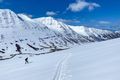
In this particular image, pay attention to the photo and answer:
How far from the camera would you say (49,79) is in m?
18.1

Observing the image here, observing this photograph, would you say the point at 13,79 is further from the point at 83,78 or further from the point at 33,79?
the point at 83,78

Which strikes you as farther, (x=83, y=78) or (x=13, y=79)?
(x=13, y=79)

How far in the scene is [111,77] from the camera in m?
13.5

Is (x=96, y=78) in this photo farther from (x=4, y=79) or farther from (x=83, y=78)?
(x=4, y=79)

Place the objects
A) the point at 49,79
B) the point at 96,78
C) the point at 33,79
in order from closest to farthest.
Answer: the point at 96,78, the point at 49,79, the point at 33,79

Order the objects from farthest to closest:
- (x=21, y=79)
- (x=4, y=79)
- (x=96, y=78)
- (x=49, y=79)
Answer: (x=4, y=79) < (x=21, y=79) < (x=49, y=79) < (x=96, y=78)

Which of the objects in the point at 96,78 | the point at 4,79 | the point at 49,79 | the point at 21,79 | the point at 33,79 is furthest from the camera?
the point at 4,79

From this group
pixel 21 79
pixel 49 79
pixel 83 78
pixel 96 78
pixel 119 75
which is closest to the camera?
pixel 119 75

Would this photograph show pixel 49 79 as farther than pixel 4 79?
No

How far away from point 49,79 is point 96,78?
15.7ft

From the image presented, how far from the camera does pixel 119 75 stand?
43.5 feet

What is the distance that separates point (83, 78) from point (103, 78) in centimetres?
187

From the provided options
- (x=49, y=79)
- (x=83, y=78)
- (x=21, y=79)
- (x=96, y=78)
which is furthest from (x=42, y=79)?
(x=96, y=78)

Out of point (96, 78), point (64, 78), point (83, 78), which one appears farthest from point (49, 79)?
point (96, 78)
